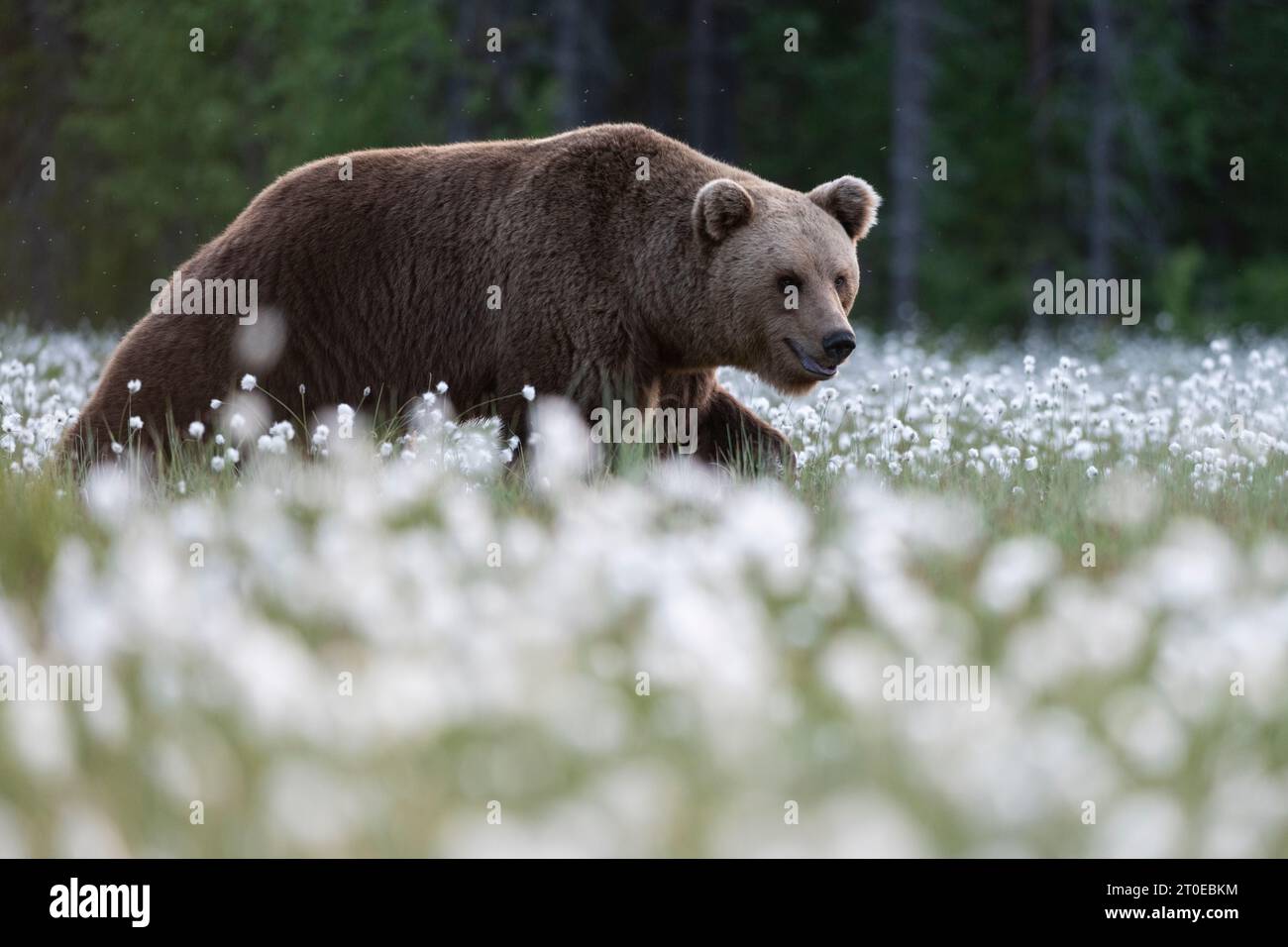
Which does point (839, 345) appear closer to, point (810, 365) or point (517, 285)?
point (810, 365)

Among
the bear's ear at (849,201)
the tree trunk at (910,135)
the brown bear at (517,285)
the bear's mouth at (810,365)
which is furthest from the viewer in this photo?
the tree trunk at (910,135)

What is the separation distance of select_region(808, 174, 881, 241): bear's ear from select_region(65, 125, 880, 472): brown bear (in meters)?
0.01

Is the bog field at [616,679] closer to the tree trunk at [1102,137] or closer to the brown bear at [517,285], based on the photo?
the brown bear at [517,285]

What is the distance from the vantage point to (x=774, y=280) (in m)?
6.90

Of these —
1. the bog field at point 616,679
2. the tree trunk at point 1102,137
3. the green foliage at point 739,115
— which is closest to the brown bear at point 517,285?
the bog field at point 616,679

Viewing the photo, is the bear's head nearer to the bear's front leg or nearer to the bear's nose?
the bear's nose

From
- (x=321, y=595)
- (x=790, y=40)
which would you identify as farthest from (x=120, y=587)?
(x=790, y=40)

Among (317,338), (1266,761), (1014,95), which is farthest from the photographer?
(1014,95)

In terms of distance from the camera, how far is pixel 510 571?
420cm

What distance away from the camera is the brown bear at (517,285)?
6.90 m

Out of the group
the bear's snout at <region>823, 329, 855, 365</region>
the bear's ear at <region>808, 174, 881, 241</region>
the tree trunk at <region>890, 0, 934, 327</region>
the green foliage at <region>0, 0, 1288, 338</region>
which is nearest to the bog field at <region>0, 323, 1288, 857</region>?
the bear's snout at <region>823, 329, 855, 365</region>

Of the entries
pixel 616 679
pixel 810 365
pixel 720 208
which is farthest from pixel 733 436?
pixel 616 679
